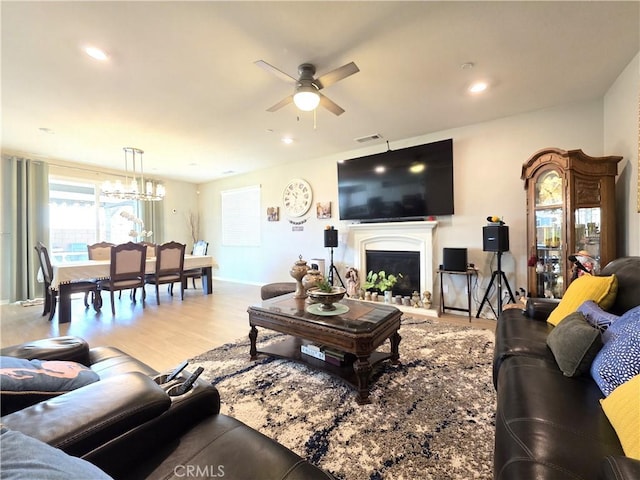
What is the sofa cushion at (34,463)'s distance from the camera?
1.43 ft

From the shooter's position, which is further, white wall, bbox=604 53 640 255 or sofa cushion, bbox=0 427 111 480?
white wall, bbox=604 53 640 255

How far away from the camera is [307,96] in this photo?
216 centimetres

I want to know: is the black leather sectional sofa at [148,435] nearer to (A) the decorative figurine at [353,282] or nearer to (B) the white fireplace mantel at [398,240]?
(B) the white fireplace mantel at [398,240]

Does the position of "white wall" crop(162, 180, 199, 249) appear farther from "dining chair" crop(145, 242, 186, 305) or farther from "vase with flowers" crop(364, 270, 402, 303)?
"vase with flowers" crop(364, 270, 402, 303)

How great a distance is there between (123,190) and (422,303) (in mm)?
4939

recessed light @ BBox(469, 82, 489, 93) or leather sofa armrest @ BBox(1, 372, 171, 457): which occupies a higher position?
recessed light @ BBox(469, 82, 489, 93)

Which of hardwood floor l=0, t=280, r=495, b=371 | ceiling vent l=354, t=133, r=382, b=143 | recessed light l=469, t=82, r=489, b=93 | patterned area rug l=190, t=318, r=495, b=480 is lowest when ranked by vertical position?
patterned area rug l=190, t=318, r=495, b=480

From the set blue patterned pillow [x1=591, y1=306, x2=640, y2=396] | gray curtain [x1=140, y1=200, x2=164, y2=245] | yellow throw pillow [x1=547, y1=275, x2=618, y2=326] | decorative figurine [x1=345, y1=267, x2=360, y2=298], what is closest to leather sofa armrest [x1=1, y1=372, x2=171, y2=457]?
blue patterned pillow [x1=591, y1=306, x2=640, y2=396]

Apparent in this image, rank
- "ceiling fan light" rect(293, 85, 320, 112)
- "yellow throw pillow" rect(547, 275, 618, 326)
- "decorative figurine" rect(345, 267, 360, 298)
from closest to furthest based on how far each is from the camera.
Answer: "yellow throw pillow" rect(547, 275, 618, 326) < "ceiling fan light" rect(293, 85, 320, 112) < "decorative figurine" rect(345, 267, 360, 298)

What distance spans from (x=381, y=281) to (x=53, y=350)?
11.9ft

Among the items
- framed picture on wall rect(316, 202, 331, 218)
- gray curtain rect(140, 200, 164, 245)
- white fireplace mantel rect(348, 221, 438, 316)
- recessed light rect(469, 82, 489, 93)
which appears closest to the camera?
recessed light rect(469, 82, 489, 93)

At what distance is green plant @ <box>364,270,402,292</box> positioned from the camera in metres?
4.05

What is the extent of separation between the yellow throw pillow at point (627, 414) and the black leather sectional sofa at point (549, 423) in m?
0.04

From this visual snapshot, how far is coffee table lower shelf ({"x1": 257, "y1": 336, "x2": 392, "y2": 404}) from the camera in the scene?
1744 mm
